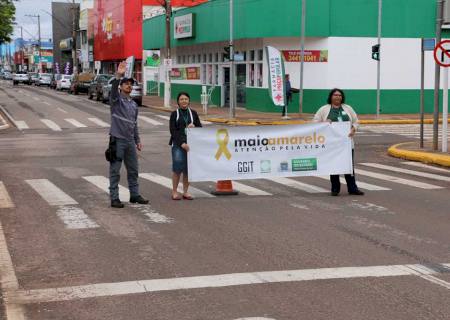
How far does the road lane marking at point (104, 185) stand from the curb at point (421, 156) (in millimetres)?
7663

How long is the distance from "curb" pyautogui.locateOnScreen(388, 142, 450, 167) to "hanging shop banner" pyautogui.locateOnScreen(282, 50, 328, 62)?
13.7 m

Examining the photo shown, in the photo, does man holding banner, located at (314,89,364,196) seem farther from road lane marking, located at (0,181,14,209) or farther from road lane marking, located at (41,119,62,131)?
road lane marking, located at (41,119,62,131)

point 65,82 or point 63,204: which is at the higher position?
point 65,82

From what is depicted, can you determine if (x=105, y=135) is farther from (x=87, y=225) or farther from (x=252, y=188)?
(x=87, y=225)

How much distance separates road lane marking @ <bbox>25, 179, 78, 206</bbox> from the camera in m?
10.6

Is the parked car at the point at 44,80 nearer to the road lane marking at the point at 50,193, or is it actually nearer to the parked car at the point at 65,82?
the parked car at the point at 65,82

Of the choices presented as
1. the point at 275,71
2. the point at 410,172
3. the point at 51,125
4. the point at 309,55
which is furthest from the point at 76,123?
the point at 410,172

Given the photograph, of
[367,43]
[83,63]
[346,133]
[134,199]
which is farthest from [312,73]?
[83,63]

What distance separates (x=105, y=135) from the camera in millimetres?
23453

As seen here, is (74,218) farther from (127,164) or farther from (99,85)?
(99,85)

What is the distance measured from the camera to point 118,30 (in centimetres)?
6594

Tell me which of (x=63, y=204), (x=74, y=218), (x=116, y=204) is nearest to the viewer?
(x=74, y=218)

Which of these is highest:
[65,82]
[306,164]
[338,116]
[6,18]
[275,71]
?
[6,18]

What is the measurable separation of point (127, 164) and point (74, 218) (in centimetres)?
143
